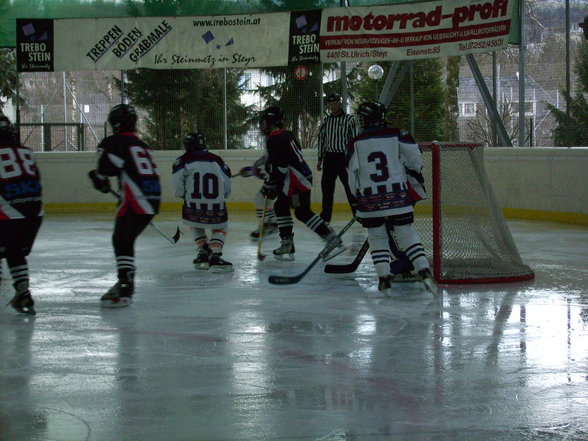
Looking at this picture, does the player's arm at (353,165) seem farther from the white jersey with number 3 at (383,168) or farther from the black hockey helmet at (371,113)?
the black hockey helmet at (371,113)

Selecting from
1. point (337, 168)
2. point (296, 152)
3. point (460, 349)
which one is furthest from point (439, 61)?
point (460, 349)

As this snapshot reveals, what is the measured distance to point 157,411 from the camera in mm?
3670

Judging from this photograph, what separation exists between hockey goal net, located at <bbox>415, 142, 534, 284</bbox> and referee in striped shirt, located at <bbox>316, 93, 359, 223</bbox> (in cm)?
234

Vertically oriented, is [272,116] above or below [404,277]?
above

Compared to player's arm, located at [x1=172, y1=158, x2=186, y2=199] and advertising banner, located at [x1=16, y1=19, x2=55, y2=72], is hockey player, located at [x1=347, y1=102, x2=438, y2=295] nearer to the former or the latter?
player's arm, located at [x1=172, y1=158, x2=186, y2=199]

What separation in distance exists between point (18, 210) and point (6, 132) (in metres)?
0.52

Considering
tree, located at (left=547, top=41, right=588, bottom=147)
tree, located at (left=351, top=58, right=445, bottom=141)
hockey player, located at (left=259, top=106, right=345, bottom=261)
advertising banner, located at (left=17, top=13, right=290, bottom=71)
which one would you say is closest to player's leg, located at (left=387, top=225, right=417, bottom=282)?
hockey player, located at (left=259, top=106, right=345, bottom=261)

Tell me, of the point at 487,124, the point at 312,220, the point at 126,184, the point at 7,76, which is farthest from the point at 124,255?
the point at 7,76

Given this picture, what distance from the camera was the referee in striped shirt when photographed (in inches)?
378

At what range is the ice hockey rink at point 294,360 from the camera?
11.5ft

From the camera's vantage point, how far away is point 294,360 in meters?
4.55

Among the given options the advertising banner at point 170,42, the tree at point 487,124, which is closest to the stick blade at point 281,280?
the advertising banner at point 170,42

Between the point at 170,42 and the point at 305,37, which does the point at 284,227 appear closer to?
the point at 305,37

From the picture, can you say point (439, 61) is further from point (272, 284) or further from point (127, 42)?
point (272, 284)
